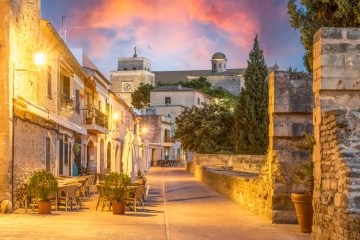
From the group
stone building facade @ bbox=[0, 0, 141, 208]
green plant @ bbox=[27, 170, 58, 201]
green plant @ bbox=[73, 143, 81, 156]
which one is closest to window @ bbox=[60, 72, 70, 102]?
stone building facade @ bbox=[0, 0, 141, 208]

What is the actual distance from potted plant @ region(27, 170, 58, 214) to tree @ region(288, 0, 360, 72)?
7.61 m

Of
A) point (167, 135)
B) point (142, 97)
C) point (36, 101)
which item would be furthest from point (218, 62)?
point (36, 101)

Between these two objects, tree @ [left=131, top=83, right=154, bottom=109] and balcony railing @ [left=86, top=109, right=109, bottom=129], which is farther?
tree @ [left=131, top=83, right=154, bottom=109]

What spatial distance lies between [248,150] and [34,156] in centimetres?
2802

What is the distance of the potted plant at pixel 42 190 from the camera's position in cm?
1450

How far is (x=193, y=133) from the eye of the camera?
4731cm

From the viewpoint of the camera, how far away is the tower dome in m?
140

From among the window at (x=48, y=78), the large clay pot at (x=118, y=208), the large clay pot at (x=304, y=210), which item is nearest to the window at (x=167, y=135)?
the window at (x=48, y=78)

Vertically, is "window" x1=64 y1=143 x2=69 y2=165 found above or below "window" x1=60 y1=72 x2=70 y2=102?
below

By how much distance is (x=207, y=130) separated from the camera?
151 feet

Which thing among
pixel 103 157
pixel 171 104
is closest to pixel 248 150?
pixel 103 157

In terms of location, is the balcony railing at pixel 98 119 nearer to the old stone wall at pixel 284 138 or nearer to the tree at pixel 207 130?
the tree at pixel 207 130

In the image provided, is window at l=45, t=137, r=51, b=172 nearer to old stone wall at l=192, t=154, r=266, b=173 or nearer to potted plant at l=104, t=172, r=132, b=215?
potted plant at l=104, t=172, r=132, b=215

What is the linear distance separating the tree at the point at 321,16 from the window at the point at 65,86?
35.7ft
